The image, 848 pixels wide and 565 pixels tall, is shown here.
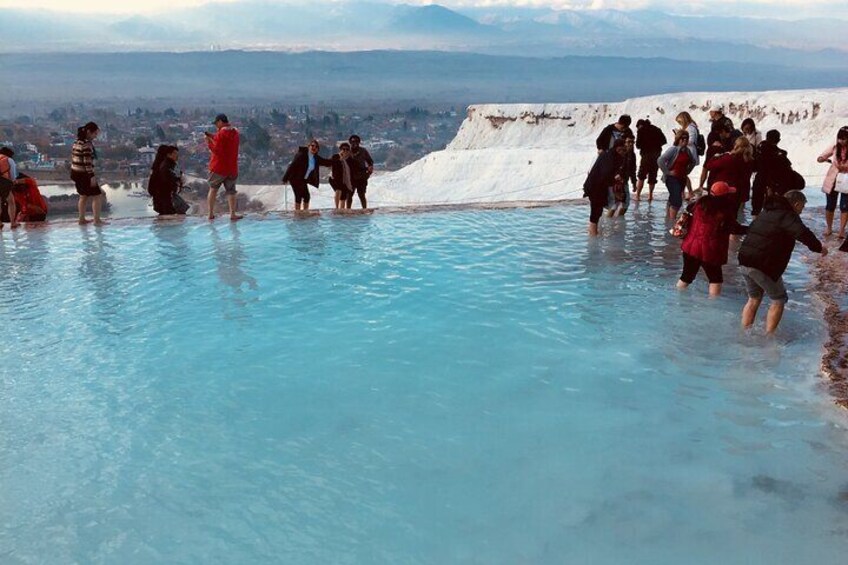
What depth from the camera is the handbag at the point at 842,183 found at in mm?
9133

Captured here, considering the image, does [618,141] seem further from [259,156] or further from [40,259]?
[259,156]

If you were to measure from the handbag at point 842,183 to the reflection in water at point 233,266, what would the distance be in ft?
23.6

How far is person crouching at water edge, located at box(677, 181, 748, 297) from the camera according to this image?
22.5 ft

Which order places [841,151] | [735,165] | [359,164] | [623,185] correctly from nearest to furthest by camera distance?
[735,165], [841,151], [623,185], [359,164]

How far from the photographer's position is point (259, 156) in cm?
9944

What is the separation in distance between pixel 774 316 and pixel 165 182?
8892 mm

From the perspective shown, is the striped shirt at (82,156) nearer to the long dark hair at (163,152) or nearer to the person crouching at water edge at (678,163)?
the long dark hair at (163,152)

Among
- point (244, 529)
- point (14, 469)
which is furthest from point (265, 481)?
point (14, 469)

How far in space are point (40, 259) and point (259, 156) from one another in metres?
93.4

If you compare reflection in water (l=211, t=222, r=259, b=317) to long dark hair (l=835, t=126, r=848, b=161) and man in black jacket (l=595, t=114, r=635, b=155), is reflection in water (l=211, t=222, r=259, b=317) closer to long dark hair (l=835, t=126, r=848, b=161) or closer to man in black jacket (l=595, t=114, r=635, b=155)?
man in black jacket (l=595, t=114, r=635, b=155)

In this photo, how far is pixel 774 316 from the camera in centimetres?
639

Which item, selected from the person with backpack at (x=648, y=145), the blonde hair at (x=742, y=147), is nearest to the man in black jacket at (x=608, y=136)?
the person with backpack at (x=648, y=145)

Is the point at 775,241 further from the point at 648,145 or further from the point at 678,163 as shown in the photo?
the point at 648,145

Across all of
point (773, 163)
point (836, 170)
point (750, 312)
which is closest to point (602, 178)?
point (773, 163)
